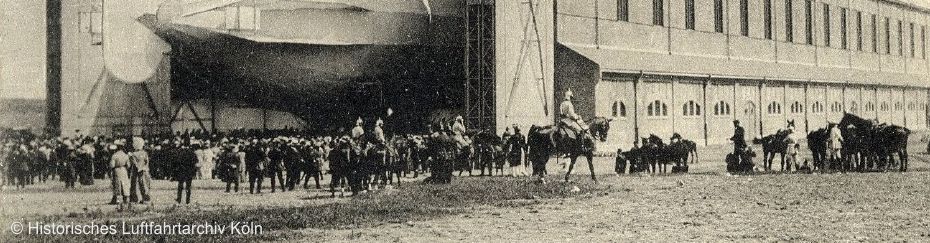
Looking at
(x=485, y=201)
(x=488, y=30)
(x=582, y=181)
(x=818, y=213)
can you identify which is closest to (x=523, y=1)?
(x=488, y=30)

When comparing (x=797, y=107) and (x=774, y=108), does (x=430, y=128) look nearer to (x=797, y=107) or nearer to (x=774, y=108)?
(x=774, y=108)

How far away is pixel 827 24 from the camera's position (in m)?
53.9

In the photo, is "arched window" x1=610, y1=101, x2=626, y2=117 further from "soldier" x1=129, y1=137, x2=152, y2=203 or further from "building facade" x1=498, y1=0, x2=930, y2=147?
"soldier" x1=129, y1=137, x2=152, y2=203

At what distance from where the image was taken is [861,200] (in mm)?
14820

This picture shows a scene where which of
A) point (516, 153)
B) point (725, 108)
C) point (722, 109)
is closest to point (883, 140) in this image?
point (516, 153)

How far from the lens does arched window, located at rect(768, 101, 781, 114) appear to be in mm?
Result: 45844

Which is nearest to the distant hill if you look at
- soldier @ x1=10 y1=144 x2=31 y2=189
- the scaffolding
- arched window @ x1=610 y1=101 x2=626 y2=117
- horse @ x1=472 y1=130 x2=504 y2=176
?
soldier @ x1=10 y1=144 x2=31 y2=189

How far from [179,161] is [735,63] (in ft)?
109

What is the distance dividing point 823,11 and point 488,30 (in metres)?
31.9

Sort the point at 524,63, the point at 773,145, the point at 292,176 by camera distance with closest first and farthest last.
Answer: the point at 292,176, the point at 773,145, the point at 524,63

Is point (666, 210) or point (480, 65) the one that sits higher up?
point (480, 65)

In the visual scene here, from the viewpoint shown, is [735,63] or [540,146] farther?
[735,63]

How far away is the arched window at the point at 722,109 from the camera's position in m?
41.0

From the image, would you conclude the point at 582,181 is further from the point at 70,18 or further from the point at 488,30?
the point at 70,18
